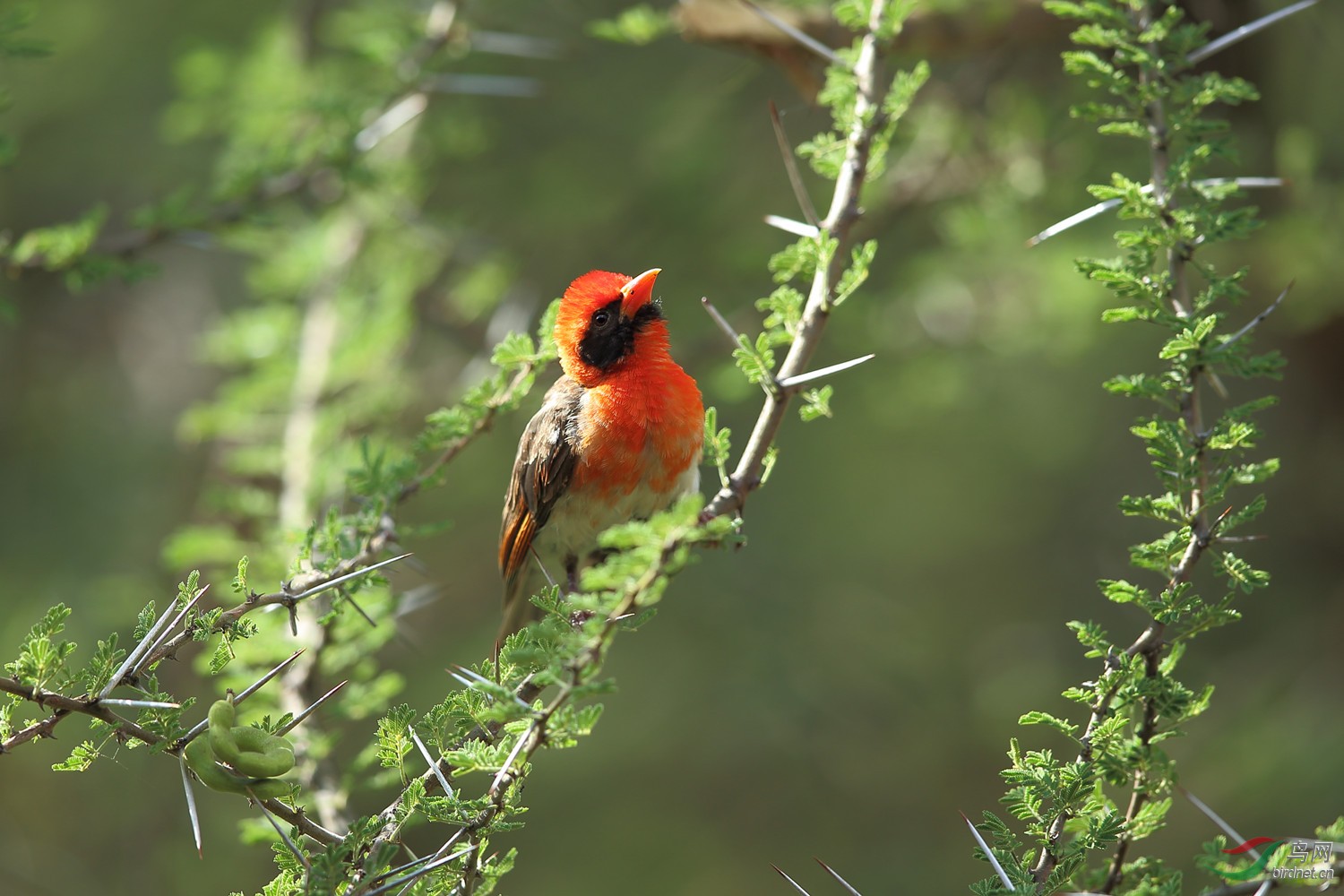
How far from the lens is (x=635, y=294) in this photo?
156 inches

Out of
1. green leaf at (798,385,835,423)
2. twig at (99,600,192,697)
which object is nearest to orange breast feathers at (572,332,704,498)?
green leaf at (798,385,835,423)

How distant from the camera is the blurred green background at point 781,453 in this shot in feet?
18.5

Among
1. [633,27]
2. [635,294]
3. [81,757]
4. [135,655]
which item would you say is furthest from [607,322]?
[81,757]

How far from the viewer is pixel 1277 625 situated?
668 centimetres

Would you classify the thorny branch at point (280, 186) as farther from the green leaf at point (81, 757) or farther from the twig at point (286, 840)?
the twig at point (286, 840)

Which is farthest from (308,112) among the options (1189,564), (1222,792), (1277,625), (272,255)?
(1277,625)

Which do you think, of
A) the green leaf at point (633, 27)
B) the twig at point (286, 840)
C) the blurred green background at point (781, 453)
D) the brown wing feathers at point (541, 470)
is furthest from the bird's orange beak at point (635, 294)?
the twig at point (286, 840)

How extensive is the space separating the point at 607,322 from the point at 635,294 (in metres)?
0.15

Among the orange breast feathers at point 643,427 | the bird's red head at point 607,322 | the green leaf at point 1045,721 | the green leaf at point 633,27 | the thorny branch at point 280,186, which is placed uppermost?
the green leaf at point 633,27

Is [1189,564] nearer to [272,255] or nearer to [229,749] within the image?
[229,749]

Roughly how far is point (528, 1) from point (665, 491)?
3.64 metres

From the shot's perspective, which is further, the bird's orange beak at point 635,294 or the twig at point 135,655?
the bird's orange beak at point 635,294

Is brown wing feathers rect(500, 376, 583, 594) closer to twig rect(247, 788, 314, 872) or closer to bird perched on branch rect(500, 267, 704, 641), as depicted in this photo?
bird perched on branch rect(500, 267, 704, 641)

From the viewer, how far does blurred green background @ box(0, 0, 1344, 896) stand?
221 inches
